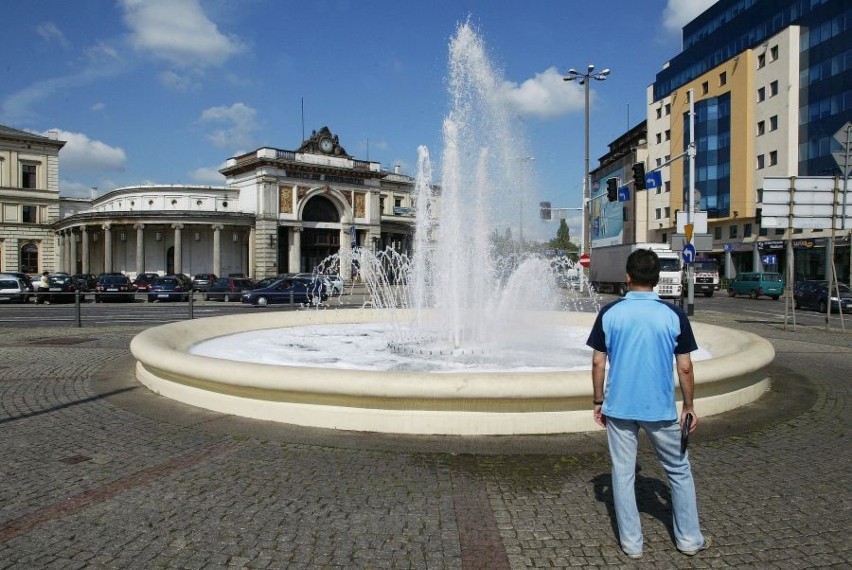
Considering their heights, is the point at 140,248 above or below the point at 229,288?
above

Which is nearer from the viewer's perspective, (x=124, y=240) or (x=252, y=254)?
(x=252, y=254)

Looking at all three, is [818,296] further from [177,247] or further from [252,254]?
[177,247]

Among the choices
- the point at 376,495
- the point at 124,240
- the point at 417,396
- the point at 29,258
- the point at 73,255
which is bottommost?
the point at 376,495

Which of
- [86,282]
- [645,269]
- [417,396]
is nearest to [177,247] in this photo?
[86,282]

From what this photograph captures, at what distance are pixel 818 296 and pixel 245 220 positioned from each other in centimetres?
4593

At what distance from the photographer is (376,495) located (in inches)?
172

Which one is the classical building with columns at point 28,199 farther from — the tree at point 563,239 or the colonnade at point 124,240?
the tree at point 563,239

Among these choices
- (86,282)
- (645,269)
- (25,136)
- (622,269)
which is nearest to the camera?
(645,269)

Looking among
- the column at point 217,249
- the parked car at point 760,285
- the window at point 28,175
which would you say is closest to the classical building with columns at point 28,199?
the window at point 28,175

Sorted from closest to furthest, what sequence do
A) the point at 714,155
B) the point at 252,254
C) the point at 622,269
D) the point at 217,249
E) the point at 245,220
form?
the point at 622,269 < the point at 714,155 < the point at 217,249 < the point at 245,220 < the point at 252,254

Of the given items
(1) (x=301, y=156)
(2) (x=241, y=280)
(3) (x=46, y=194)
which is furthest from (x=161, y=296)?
(3) (x=46, y=194)

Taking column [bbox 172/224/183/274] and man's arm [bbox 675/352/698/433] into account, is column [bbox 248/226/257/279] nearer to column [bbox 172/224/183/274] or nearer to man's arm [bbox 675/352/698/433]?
column [bbox 172/224/183/274]

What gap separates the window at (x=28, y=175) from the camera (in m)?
65.6

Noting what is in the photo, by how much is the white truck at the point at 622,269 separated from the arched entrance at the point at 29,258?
57633 millimetres
